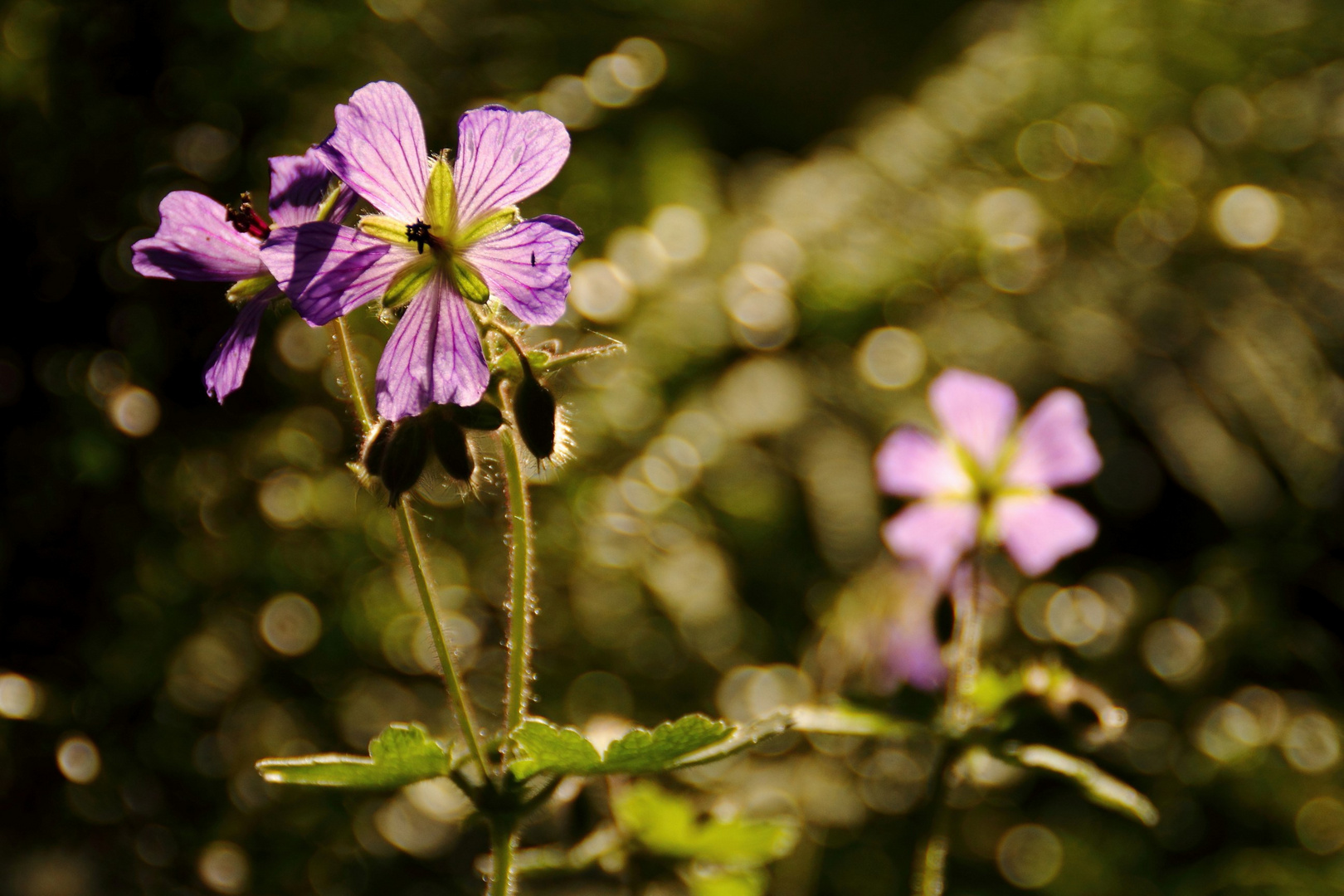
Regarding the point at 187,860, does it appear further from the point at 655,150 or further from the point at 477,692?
the point at 655,150

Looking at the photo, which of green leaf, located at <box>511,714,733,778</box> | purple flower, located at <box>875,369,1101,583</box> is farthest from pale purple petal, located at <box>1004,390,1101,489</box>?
green leaf, located at <box>511,714,733,778</box>

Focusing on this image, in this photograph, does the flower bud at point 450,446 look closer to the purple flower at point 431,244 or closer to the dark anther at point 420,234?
the purple flower at point 431,244

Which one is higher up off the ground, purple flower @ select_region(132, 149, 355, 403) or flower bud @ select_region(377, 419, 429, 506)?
purple flower @ select_region(132, 149, 355, 403)

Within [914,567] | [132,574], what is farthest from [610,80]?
[132,574]

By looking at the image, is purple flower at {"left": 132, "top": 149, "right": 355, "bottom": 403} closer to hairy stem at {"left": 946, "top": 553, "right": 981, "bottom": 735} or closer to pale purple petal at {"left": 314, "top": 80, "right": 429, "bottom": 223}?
pale purple petal at {"left": 314, "top": 80, "right": 429, "bottom": 223}

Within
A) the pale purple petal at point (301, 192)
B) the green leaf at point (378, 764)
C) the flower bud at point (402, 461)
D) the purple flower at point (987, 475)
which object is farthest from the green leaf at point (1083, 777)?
the pale purple petal at point (301, 192)

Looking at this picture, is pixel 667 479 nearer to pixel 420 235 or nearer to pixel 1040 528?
pixel 1040 528
